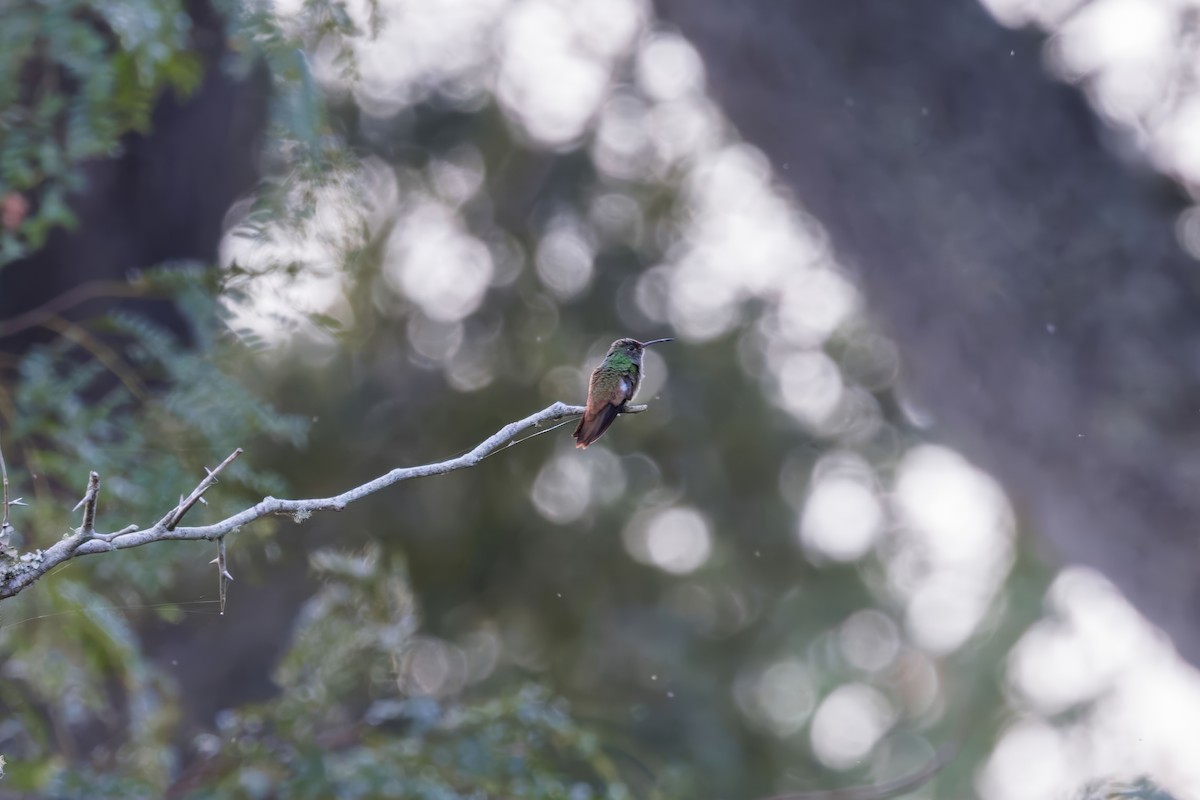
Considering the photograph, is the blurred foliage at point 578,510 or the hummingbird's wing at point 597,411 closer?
the hummingbird's wing at point 597,411

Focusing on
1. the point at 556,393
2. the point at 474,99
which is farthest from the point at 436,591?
the point at 474,99

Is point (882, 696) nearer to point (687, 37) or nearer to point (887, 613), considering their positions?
point (887, 613)

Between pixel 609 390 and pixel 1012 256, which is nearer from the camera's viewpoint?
pixel 609 390

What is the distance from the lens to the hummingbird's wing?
210 cm

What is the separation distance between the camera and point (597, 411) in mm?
2150

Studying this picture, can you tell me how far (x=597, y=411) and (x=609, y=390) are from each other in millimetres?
69

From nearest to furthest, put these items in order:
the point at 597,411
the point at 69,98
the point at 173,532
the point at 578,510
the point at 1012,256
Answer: the point at 173,532
the point at 597,411
the point at 1012,256
the point at 69,98
the point at 578,510

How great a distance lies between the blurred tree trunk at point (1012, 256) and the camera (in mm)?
2566

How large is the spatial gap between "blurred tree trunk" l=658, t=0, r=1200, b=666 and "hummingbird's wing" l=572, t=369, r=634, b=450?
1117 mm

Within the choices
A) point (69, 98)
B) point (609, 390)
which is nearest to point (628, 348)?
point (609, 390)

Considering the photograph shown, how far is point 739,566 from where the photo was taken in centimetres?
646

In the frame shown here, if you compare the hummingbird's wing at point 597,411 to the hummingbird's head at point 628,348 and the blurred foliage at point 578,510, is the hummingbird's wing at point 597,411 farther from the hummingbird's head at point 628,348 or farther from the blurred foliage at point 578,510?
the blurred foliage at point 578,510

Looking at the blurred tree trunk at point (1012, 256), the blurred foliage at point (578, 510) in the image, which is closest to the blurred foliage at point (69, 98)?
the blurred foliage at point (578, 510)

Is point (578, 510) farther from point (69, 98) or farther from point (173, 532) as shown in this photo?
point (173, 532)
